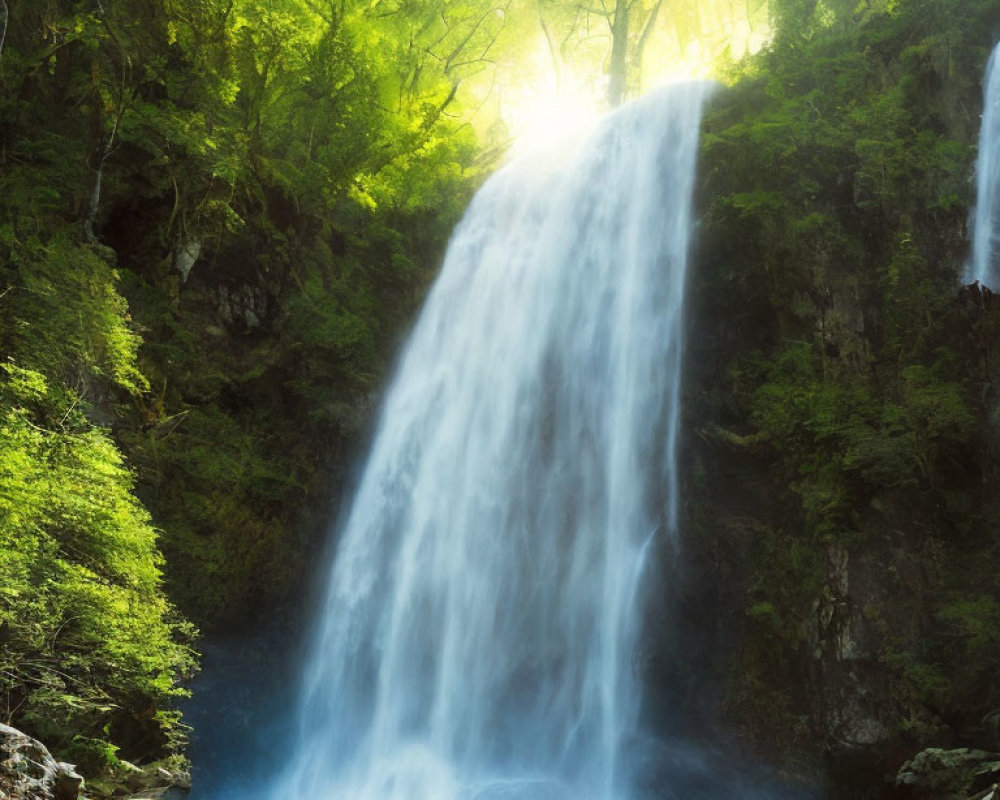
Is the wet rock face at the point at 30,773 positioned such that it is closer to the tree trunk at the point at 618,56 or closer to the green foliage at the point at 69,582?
the green foliage at the point at 69,582

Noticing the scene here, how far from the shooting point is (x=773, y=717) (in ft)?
34.3

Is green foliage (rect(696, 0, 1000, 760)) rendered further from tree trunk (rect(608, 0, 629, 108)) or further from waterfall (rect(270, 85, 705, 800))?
tree trunk (rect(608, 0, 629, 108))

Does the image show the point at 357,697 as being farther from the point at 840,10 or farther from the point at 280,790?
the point at 840,10

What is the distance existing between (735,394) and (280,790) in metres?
9.31

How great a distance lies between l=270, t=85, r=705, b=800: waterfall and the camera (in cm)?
1103

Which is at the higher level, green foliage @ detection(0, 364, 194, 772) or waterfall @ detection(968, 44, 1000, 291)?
waterfall @ detection(968, 44, 1000, 291)

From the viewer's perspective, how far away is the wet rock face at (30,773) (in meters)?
4.73

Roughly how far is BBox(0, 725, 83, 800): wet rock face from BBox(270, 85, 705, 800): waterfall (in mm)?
5870

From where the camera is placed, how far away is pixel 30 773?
4910 mm

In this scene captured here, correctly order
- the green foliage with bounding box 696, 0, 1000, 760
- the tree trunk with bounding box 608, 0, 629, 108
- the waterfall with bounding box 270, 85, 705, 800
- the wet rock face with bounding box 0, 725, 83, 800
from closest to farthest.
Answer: the wet rock face with bounding box 0, 725, 83, 800 → the green foliage with bounding box 696, 0, 1000, 760 → the waterfall with bounding box 270, 85, 705, 800 → the tree trunk with bounding box 608, 0, 629, 108

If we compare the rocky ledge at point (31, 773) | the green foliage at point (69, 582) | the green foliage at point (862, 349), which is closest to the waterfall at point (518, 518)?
the green foliage at point (862, 349)

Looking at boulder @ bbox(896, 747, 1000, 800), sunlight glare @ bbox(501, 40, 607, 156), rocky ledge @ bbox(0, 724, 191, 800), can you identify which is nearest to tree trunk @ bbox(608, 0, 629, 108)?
sunlight glare @ bbox(501, 40, 607, 156)

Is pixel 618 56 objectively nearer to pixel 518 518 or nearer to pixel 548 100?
pixel 548 100

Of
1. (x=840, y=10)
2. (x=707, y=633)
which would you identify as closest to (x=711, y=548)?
(x=707, y=633)
